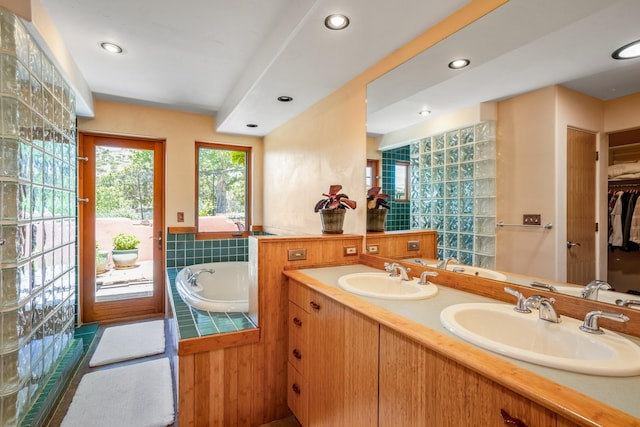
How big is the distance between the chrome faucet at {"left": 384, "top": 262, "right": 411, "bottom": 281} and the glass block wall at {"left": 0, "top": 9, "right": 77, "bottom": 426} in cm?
178

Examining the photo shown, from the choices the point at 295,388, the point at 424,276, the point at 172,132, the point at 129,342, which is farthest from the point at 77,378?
the point at 424,276

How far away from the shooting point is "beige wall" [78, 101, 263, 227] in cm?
309

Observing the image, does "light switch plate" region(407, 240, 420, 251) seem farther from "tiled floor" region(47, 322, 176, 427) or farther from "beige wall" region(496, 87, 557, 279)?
"tiled floor" region(47, 322, 176, 427)

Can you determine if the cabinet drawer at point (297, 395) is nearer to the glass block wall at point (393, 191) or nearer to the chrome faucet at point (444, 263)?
the chrome faucet at point (444, 263)

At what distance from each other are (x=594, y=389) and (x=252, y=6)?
6.70 ft

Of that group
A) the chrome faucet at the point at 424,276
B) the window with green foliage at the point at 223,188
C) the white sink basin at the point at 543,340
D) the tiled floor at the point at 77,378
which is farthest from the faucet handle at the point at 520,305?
the window with green foliage at the point at 223,188

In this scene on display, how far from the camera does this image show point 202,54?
2.21m

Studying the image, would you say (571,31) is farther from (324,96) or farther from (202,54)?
(202,54)

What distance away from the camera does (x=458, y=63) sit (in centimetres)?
149

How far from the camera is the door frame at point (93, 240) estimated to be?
3066 millimetres

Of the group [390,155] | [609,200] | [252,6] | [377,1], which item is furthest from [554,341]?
[252,6]

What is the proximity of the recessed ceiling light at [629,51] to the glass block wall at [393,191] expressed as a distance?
997 millimetres

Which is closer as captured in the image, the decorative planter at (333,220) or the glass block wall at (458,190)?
the glass block wall at (458,190)

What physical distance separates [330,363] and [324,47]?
1651 millimetres
